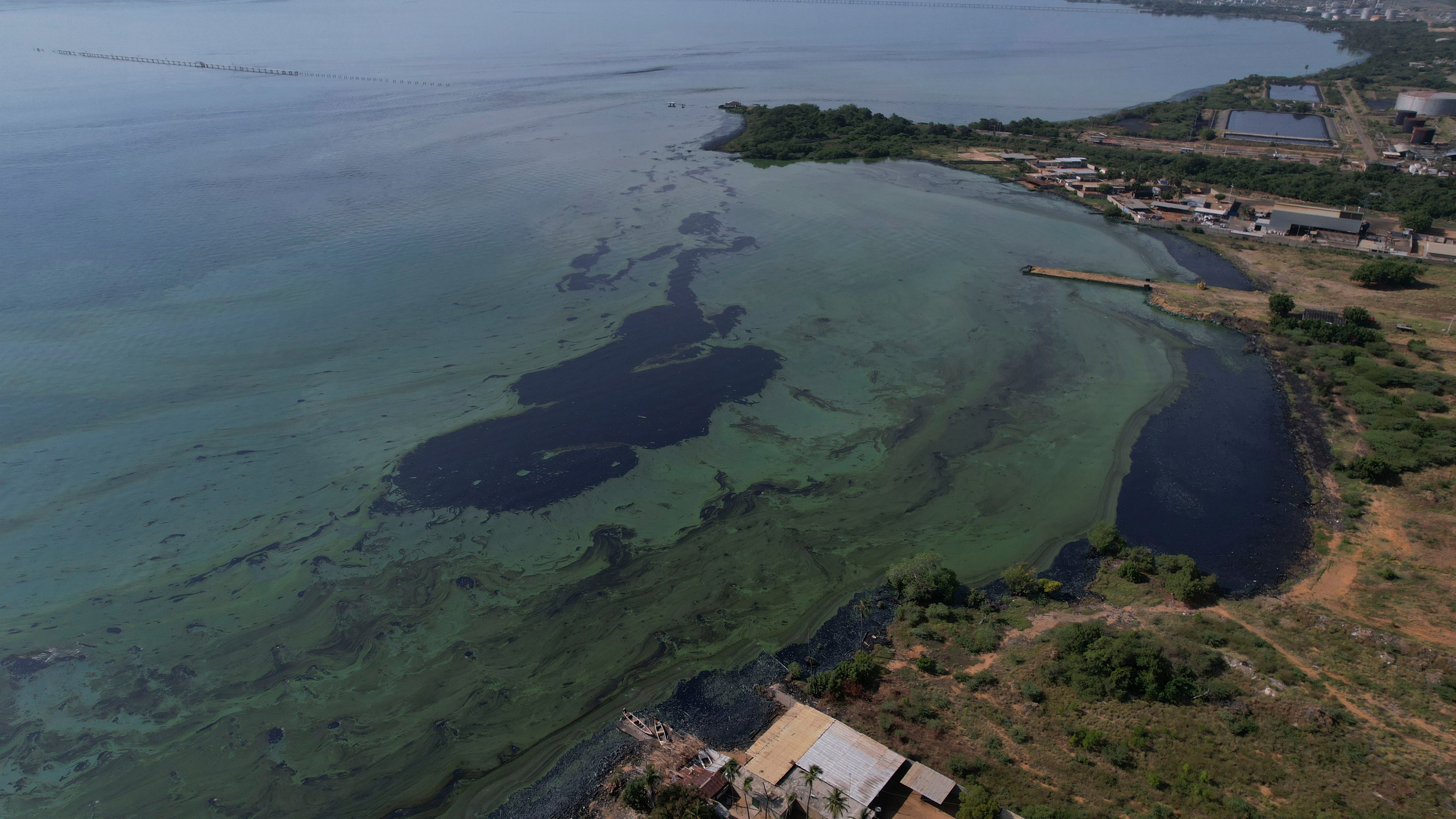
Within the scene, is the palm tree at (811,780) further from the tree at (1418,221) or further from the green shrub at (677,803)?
the tree at (1418,221)

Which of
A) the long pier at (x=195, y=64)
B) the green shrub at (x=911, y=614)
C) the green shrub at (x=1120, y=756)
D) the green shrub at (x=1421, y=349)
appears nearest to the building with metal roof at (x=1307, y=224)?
the green shrub at (x=1421, y=349)

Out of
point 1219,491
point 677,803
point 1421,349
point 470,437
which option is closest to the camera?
point 677,803

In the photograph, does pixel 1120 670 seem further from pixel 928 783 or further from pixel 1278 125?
pixel 1278 125

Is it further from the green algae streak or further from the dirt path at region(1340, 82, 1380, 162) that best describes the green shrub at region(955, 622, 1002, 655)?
the dirt path at region(1340, 82, 1380, 162)

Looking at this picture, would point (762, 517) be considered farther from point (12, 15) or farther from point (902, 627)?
point (12, 15)

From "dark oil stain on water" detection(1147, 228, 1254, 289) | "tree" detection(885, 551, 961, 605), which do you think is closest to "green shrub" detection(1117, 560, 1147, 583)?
"tree" detection(885, 551, 961, 605)

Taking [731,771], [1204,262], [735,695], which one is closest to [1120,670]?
[735,695]
